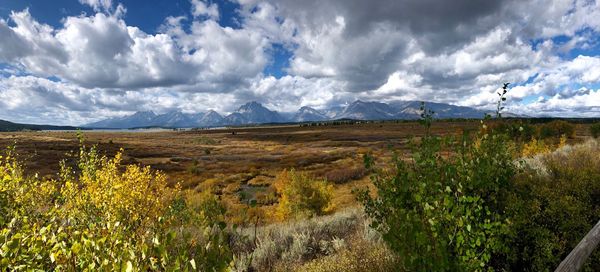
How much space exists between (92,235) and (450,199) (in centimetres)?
442

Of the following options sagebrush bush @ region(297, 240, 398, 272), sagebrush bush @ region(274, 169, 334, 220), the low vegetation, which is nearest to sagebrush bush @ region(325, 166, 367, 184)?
sagebrush bush @ region(274, 169, 334, 220)

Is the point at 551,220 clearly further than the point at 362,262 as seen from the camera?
Yes

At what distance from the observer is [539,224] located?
276 inches

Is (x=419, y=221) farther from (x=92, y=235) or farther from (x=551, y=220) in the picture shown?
(x=551, y=220)

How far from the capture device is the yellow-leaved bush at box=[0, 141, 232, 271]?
2849 mm

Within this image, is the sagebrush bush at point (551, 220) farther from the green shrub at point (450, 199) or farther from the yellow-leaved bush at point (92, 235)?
the yellow-leaved bush at point (92, 235)

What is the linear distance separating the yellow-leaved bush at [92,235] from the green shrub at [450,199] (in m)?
2.70

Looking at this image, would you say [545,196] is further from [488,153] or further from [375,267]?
[375,267]

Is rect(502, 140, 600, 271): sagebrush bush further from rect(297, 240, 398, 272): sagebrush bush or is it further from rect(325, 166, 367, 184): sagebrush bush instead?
rect(325, 166, 367, 184): sagebrush bush

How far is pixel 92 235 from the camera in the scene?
3.18 m

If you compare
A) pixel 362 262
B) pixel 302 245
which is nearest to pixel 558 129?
pixel 302 245

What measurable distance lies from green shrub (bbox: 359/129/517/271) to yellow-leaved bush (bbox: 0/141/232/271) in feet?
8.86

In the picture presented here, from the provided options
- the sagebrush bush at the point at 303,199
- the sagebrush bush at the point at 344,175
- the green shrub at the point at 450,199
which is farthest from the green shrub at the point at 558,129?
the green shrub at the point at 450,199

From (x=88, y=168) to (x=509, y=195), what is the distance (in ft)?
40.9
